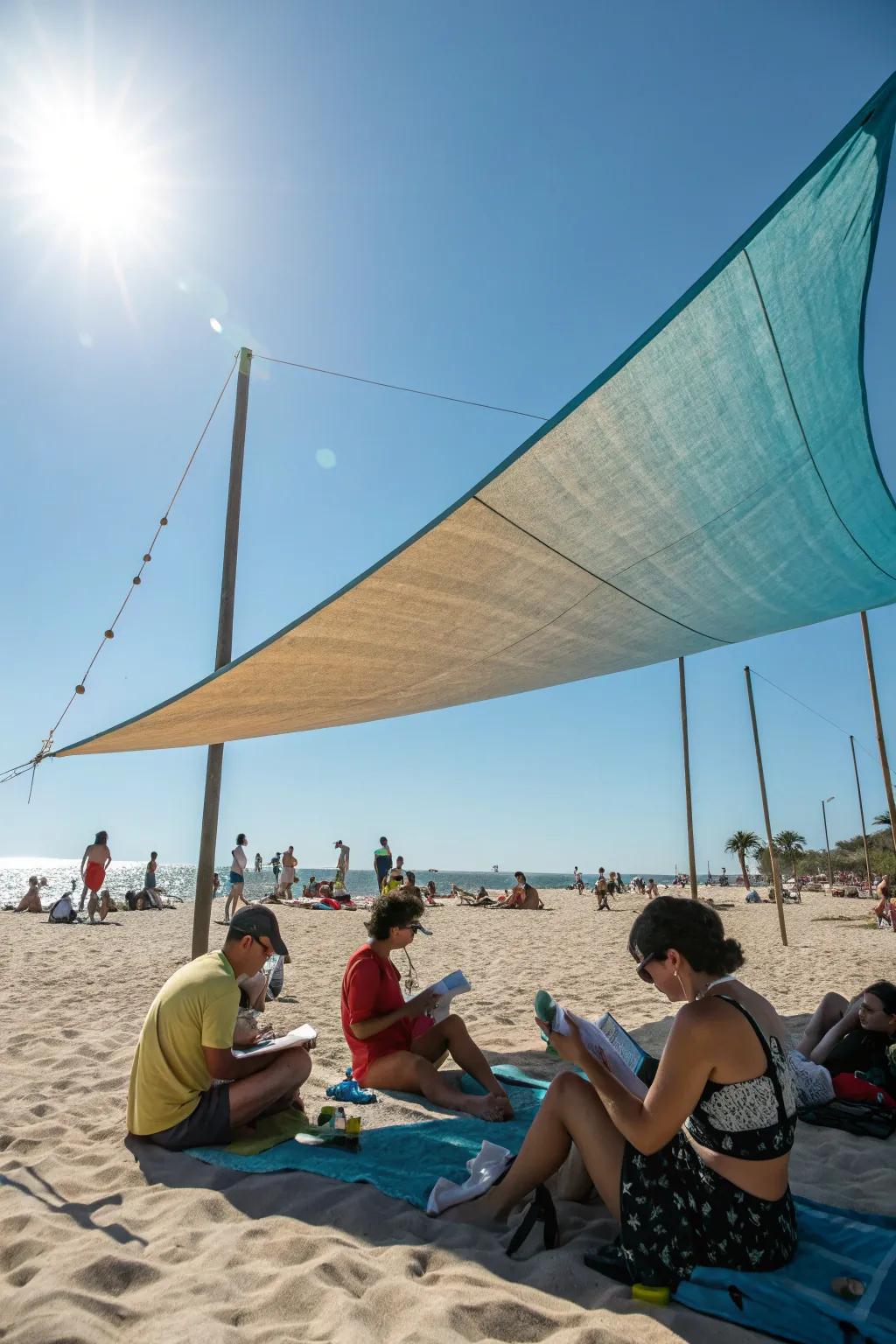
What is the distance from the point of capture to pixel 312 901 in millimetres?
15430

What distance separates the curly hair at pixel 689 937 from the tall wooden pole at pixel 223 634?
3699 mm

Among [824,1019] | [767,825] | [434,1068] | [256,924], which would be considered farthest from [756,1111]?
[767,825]

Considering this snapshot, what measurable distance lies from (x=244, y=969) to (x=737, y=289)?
3.07m

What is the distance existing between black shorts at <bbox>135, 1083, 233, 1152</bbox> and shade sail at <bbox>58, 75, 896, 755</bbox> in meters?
2.09

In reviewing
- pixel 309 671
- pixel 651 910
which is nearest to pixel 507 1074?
pixel 651 910

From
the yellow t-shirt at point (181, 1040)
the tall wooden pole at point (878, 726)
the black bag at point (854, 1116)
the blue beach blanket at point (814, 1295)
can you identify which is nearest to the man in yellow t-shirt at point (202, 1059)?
the yellow t-shirt at point (181, 1040)

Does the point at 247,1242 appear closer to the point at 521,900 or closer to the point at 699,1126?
the point at 699,1126

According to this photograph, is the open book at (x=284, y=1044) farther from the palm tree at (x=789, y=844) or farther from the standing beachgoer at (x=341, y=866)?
the palm tree at (x=789, y=844)

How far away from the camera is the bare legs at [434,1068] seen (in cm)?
313

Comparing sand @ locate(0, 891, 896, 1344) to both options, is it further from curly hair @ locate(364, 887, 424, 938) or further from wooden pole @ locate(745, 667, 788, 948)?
wooden pole @ locate(745, 667, 788, 948)

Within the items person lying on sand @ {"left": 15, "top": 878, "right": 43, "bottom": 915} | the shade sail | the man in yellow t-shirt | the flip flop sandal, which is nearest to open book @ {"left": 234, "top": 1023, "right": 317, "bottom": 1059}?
the man in yellow t-shirt

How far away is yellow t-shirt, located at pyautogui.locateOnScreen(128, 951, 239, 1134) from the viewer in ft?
8.05

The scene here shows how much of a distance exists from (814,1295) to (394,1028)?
2038mm

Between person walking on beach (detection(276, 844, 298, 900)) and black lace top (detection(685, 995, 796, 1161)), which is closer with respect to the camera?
black lace top (detection(685, 995, 796, 1161))
